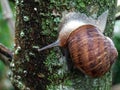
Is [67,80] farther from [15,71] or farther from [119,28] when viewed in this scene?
[119,28]

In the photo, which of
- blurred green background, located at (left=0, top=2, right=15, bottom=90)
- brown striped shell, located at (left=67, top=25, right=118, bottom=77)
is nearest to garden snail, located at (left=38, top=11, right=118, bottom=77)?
brown striped shell, located at (left=67, top=25, right=118, bottom=77)

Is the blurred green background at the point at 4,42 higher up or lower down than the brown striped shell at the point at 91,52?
lower down

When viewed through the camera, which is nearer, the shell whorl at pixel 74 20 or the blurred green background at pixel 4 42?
the shell whorl at pixel 74 20

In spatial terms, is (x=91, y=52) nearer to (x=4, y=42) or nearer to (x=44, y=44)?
(x=44, y=44)

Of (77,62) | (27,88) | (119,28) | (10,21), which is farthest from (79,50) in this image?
(119,28)

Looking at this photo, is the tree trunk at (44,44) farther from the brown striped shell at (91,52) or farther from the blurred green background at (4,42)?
the blurred green background at (4,42)

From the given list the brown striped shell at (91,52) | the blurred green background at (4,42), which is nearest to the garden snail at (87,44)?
the brown striped shell at (91,52)

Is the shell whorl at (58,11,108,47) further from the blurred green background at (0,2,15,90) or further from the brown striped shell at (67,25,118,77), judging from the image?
the blurred green background at (0,2,15,90)
